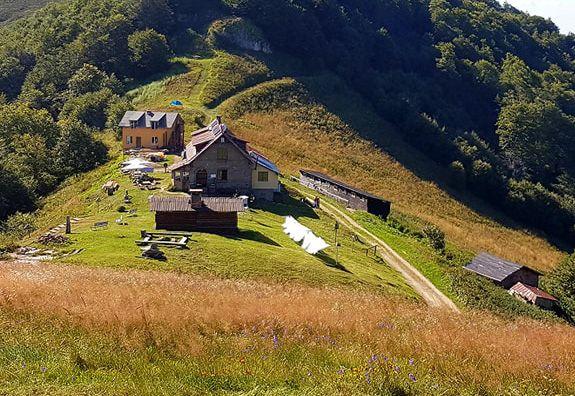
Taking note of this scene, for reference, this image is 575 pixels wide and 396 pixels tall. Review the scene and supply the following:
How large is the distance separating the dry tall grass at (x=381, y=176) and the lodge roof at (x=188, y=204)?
1520 inches

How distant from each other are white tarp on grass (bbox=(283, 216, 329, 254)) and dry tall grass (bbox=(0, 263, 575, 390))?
20.6 meters

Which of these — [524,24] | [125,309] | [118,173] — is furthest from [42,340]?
[524,24]

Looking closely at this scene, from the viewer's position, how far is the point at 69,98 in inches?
3903

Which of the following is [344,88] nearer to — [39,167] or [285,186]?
[285,186]

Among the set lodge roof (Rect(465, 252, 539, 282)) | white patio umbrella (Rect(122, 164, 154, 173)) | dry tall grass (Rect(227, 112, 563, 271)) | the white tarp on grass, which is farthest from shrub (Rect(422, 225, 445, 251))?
white patio umbrella (Rect(122, 164, 154, 173))

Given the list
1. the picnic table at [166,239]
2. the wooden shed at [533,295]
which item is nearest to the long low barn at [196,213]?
the picnic table at [166,239]

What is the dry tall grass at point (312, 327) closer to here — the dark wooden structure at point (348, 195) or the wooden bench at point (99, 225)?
the wooden bench at point (99, 225)

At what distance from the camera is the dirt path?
36.5 m

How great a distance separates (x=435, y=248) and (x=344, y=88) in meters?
70.0

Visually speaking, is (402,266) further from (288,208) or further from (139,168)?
(139,168)

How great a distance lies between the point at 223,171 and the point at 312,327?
125 feet

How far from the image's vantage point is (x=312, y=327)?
14.0 meters

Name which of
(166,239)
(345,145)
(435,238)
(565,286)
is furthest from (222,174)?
(345,145)

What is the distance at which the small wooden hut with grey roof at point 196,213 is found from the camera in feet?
120
